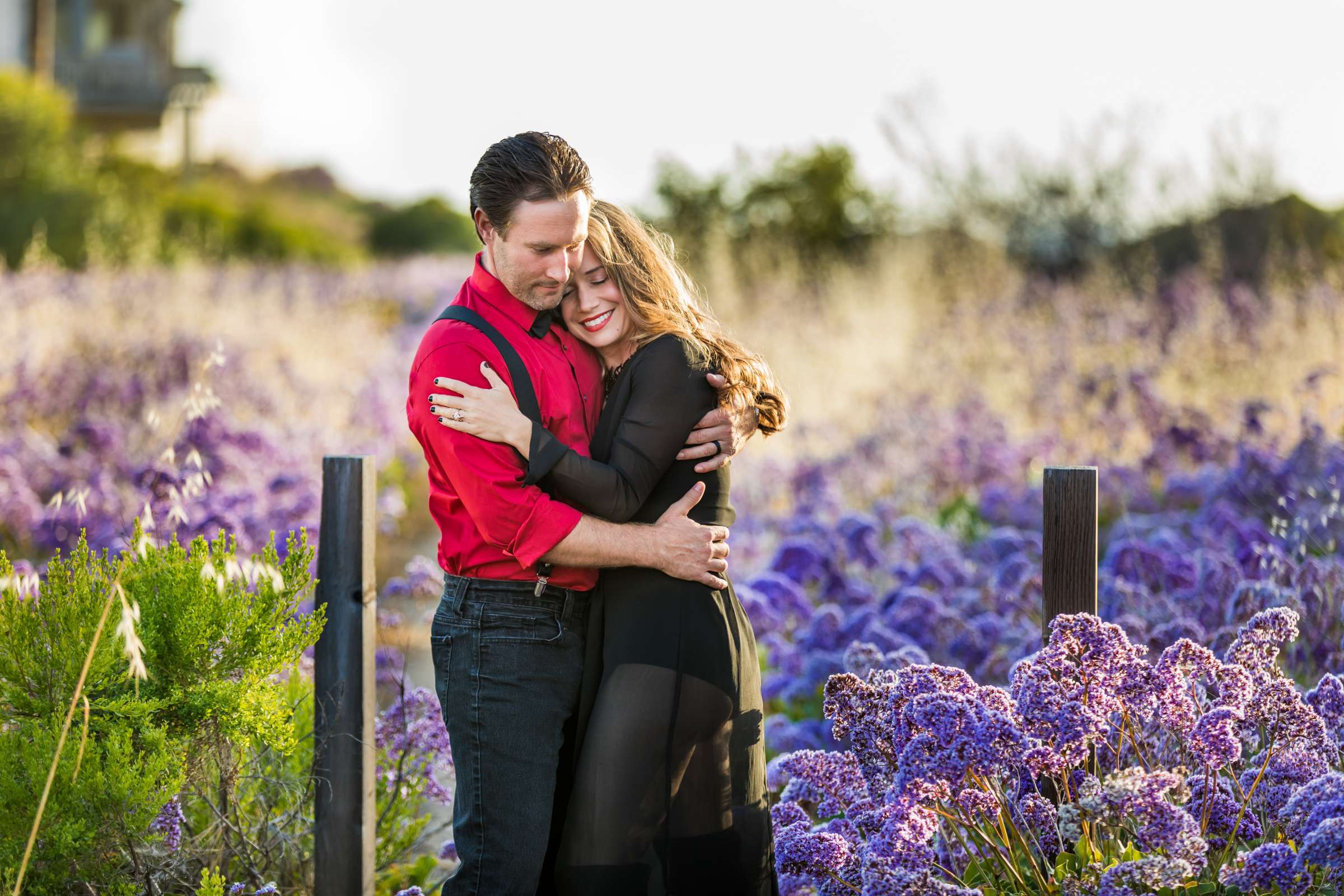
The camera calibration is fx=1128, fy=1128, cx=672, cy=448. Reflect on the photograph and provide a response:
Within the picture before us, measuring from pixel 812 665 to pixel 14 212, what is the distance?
48.8ft

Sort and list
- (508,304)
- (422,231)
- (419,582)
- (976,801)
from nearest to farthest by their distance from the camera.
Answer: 1. (976,801)
2. (508,304)
3. (419,582)
4. (422,231)

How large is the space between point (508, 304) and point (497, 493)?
1.56 ft

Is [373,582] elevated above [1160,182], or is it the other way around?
[1160,182]

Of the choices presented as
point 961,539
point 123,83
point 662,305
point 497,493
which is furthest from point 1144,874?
point 123,83

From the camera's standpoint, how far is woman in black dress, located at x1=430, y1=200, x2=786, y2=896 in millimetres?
2332

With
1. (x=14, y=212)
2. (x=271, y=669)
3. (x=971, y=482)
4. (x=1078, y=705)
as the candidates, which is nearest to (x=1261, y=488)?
(x=971, y=482)

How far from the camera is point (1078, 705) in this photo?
78.9 inches

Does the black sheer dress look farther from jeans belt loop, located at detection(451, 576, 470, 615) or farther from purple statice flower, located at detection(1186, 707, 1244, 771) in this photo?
purple statice flower, located at detection(1186, 707, 1244, 771)

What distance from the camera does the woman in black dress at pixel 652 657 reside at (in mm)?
2332

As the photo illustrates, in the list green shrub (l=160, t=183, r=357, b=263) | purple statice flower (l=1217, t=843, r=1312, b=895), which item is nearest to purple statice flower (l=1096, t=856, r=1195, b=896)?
purple statice flower (l=1217, t=843, r=1312, b=895)

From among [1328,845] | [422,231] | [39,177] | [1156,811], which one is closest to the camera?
[1328,845]

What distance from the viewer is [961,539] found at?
18.9 ft

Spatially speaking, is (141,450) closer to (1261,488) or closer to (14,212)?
(1261,488)

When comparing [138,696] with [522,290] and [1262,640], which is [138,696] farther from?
[1262,640]
